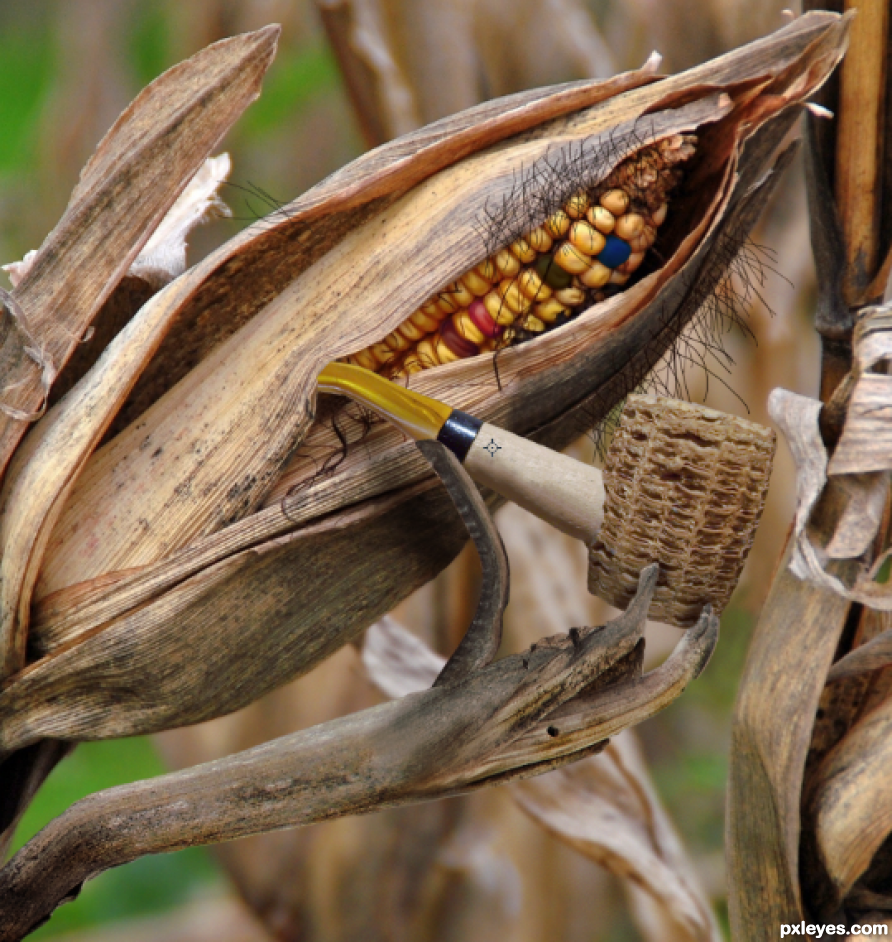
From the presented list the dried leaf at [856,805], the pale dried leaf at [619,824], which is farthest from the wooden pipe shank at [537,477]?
the pale dried leaf at [619,824]

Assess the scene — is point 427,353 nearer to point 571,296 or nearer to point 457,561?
point 571,296

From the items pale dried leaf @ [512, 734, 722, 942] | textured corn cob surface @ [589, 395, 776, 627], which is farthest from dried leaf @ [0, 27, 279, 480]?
pale dried leaf @ [512, 734, 722, 942]

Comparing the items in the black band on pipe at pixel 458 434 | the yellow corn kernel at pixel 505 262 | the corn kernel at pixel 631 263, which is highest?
the yellow corn kernel at pixel 505 262

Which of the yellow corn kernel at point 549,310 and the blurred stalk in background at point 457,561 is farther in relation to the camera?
the blurred stalk in background at point 457,561

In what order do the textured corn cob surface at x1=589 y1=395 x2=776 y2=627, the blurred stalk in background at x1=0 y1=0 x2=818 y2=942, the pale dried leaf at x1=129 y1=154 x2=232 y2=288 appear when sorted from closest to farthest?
the textured corn cob surface at x1=589 y1=395 x2=776 y2=627 → the pale dried leaf at x1=129 y1=154 x2=232 y2=288 → the blurred stalk in background at x1=0 y1=0 x2=818 y2=942

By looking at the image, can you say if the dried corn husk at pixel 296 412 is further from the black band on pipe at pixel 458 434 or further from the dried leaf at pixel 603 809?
the dried leaf at pixel 603 809

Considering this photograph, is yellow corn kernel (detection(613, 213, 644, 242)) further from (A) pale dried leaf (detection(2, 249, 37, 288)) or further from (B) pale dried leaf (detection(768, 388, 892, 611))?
(A) pale dried leaf (detection(2, 249, 37, 288))

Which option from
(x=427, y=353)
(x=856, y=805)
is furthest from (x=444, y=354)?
(x=856, y=805)
